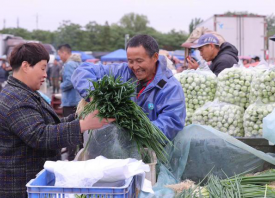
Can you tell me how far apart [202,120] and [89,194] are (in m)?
2.23

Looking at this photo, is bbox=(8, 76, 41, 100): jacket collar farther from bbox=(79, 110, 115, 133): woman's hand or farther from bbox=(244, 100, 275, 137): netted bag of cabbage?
bbox=(244, 100, 275, 137): netted bag of cabbage

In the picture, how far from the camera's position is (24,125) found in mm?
2320

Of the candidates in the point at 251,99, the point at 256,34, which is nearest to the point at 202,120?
the point at 251,99

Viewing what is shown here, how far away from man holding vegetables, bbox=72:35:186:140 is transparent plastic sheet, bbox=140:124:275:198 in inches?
7.5

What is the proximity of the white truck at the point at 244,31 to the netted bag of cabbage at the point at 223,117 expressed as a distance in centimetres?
1095

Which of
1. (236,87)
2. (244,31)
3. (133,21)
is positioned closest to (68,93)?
(236,87)

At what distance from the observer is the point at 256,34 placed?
611 inches

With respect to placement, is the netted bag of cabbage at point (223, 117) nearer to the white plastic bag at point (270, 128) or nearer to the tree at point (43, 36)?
the white plastic bag at point (270, 128)

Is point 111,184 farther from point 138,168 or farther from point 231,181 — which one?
point 231,181

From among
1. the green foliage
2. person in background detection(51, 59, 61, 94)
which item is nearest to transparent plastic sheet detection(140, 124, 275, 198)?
person in background detection(51, 59, 61, 94)

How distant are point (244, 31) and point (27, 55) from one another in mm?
13787

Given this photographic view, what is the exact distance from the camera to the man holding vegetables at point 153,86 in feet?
9.16

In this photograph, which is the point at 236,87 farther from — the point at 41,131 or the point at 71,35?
the point at 71,35

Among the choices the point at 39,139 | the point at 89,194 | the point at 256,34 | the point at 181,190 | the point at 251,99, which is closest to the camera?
the point at 89,194
